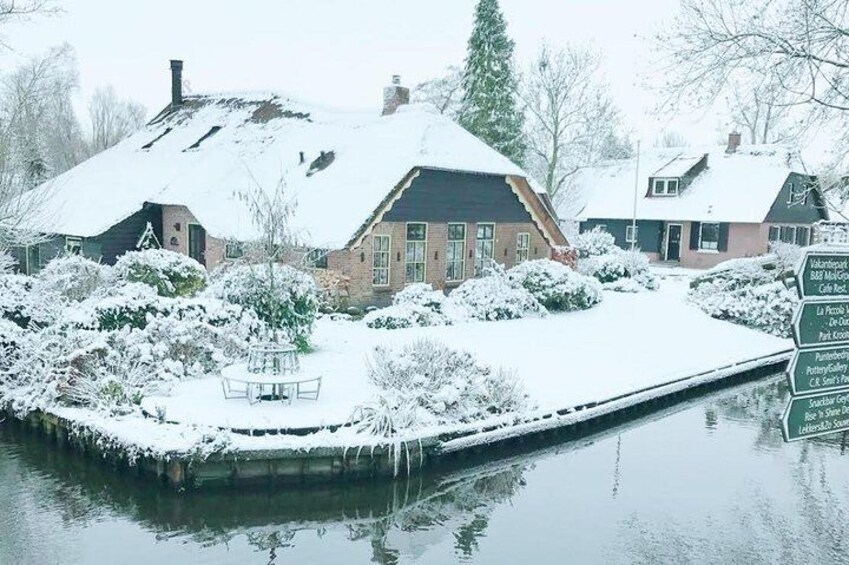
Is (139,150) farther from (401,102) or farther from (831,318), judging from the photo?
(831,318)

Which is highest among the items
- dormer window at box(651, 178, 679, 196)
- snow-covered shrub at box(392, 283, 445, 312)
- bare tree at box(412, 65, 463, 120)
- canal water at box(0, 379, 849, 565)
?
bare tree at box(412, 65, 463, 120)

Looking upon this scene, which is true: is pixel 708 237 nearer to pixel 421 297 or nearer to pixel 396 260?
pixel 396 260

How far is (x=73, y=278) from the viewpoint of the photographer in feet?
60.2

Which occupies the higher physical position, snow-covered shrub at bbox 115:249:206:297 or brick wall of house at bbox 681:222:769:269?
brick wall of house at bbox 681:222:769:269

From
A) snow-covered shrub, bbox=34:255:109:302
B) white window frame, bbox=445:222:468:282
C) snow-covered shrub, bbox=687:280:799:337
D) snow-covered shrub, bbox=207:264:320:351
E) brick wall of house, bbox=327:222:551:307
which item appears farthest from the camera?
white window frame, bbox=445:222:468:282

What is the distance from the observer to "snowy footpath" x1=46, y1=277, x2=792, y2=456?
37.4ft

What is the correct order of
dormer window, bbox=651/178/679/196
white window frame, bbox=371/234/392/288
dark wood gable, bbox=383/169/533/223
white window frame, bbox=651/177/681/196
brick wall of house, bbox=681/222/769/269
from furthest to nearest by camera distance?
dormer window, bbox=651/178/679/196, white window frame, bbox=651/177/681/196, brick wall of house, bbox=681/222/769/269, dark wood gable, bbox=383/169/533/223, white window frame, bbox=371/234/392/288

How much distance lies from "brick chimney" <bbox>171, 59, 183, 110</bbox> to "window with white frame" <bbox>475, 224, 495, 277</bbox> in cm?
1730

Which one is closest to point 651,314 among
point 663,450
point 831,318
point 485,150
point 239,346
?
point 485,150

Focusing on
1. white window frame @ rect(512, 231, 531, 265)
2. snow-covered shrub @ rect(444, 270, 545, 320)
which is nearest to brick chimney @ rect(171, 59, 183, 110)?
white window frame @ rect(512, 231, 531, 265)

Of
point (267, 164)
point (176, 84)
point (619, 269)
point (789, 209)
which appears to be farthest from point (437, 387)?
point (789, 209)

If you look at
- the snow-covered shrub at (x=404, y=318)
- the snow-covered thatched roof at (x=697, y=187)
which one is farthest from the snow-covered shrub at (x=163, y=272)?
the snow-covered thatched roof at (x=697, y=187)

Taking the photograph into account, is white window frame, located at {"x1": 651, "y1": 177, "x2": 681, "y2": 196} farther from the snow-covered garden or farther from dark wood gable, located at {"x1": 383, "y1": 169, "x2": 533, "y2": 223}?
the snow-covered garden

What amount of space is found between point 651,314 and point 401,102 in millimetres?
11692
